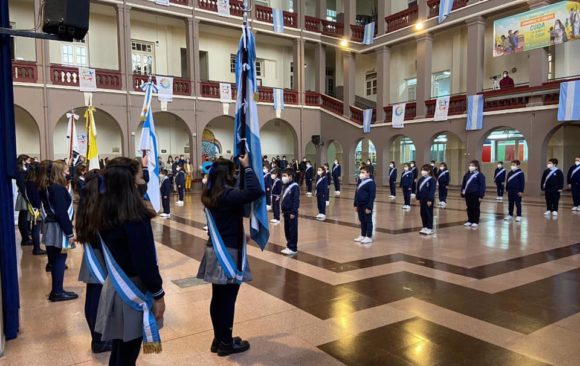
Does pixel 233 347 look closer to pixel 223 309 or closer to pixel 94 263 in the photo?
pixel 223 309

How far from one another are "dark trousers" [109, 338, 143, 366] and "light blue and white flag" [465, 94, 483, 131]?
1973 cm

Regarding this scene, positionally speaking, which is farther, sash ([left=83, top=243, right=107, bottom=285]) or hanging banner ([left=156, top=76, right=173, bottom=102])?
hanging banner ([left=156, top=76, right=173, bottom=102])

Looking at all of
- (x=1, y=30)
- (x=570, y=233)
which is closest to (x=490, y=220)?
(x=570, y=233)

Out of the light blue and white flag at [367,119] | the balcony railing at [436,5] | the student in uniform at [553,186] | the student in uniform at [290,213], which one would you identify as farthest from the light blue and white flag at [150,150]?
the balcony railing at [436,5]

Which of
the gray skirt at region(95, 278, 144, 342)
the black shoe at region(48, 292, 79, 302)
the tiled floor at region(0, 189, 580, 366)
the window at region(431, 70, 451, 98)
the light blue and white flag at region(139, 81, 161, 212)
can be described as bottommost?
the tiled floor at region(0, 189, 580, 366)

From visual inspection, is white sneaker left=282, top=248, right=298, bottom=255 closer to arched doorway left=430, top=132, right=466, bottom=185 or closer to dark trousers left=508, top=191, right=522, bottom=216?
dark trousers left=508, top=191, right=522, bottom=216

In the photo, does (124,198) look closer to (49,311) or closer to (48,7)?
(48,7)

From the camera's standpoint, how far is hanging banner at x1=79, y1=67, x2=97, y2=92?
1838 cm

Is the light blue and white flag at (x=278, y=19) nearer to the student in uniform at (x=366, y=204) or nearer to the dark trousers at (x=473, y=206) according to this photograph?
the dark trousers at (x=473, y=206)

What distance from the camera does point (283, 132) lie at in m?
27.9

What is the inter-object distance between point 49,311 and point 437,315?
186 inches

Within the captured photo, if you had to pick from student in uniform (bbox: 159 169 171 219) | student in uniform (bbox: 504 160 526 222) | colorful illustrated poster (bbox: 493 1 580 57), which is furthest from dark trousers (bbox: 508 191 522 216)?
student in uniform (bbox: 159 169 171 219)

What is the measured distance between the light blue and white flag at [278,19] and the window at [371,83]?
27.9ft

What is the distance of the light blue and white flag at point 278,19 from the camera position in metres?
23.4
